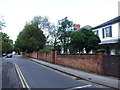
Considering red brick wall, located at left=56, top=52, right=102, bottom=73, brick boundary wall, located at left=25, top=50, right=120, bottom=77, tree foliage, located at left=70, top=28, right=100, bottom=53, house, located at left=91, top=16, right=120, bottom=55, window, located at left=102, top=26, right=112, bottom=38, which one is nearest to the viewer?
brick boundary wall, located at left=25, top=50, right=120, bottom=77

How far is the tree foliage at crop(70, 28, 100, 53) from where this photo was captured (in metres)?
28.6

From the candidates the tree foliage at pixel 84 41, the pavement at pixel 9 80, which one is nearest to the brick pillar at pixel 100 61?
the pavement at pixel 9 80

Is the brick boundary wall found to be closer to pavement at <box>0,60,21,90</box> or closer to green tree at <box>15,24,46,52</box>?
pavement at <box>0,60,21,90</box>

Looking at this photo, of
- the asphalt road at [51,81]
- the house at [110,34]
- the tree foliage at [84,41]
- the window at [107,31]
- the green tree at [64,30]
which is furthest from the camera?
the green tree at [64,30]

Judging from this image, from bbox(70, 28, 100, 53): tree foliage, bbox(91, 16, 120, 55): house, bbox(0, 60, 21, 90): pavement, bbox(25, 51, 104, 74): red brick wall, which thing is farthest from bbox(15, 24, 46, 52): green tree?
bbox(0, 60, 21, 90): pavement

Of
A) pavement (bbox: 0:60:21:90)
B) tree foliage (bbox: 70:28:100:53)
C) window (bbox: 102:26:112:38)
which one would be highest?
window (bbox: 102:26:112:38)

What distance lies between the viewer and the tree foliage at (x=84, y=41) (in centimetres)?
2858

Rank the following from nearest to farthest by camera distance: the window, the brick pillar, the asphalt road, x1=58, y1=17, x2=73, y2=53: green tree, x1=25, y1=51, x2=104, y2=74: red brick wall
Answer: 1. the asphalt road
2. the brick pillar
3. x1=25, y1=51, x2=104, y2=74: red brick wall
4. the window
5. x1=58, y1=17, x2=73, y2=53: green tree

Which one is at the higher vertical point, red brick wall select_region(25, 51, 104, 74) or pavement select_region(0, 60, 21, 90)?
red brick wall select_region(25, 51, 104, 74)

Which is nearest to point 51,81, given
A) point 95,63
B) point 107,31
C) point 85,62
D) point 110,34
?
point 95,63

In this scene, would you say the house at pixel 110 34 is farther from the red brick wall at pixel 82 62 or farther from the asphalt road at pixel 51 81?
the asphalt road at pixel 51 81

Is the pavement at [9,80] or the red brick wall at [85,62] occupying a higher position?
the red brick wall at [85,62]

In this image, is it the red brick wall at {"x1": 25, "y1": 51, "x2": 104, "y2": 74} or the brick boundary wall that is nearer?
the brick boundary wall

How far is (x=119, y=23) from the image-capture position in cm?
2772
